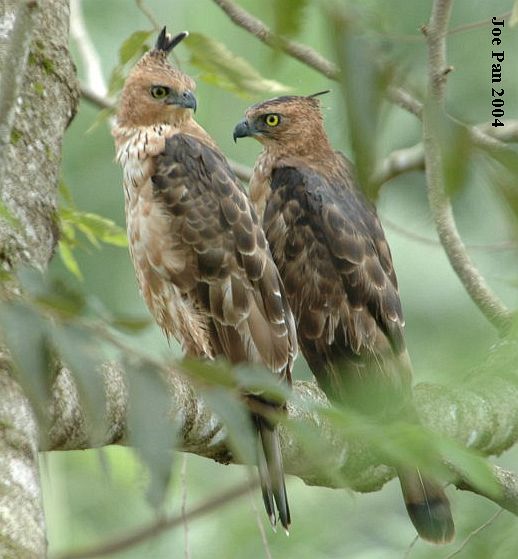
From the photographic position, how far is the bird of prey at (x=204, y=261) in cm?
378

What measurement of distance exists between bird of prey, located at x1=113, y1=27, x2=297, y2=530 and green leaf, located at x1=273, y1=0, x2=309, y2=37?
2.65 meters

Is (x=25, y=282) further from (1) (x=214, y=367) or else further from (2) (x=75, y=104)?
(2) (x=75, y=104)

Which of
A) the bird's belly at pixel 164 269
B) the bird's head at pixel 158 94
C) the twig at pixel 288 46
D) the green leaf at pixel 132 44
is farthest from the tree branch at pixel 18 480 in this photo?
the bird's head at pixel 158 94

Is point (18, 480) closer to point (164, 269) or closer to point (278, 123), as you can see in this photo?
point (164, 269)

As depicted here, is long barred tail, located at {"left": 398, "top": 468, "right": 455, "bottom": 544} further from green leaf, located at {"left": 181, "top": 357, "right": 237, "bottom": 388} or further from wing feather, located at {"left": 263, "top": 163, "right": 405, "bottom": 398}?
green leaf, located at {"left": 181, "top": 357, "right": 237, "bottom": 388}

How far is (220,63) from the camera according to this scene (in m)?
2.75

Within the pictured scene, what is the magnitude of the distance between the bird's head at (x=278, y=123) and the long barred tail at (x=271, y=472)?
201 centimetres

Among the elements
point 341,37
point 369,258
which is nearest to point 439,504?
point 369,258

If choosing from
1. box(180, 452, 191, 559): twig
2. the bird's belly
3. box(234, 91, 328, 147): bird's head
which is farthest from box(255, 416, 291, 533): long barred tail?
box(234, 91, 328, 147): bird's head

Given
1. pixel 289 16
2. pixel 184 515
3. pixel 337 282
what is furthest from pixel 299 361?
pixel 289 16

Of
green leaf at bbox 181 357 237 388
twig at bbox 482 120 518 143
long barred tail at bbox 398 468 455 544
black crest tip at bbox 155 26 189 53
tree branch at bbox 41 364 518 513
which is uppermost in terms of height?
green leaf at bbox 181 357 237 388

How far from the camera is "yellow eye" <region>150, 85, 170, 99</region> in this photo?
4.40 metres

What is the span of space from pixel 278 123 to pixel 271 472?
2.14 m

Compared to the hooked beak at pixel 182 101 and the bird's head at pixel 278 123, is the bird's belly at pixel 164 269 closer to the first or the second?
the hooked beak at pixel 182 101
